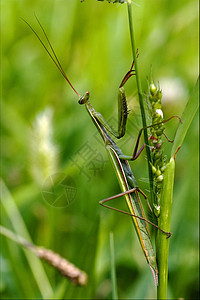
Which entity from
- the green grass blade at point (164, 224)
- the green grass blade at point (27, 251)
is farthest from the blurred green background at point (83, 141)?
the green grass blade at point (164, 224)

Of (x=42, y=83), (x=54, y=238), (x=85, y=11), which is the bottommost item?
(x=54, y=238)

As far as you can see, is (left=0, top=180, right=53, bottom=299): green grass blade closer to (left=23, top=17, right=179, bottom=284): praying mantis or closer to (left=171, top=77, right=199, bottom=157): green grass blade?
Result: (left=23, top=17, right=179, bottom=284): praying mantis

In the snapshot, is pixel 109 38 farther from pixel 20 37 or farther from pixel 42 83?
pixel 20 37

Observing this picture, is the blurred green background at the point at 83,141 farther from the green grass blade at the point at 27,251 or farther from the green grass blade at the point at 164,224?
the green grass blade at the point at 164,224

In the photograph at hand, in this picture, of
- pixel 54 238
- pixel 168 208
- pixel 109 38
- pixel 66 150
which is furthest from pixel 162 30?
pixel 168 208

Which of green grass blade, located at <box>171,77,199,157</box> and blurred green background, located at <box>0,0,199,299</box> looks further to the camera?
blurred green background, located at <box>0,0,199,299</box>

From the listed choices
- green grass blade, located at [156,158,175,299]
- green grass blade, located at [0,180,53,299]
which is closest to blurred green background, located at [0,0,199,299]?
green grass blade, located at [0,180,53,299]

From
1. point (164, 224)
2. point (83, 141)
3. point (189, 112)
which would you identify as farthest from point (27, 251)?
point (189, 112)

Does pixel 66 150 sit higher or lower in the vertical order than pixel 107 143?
higher
